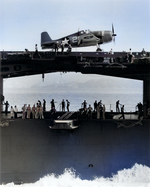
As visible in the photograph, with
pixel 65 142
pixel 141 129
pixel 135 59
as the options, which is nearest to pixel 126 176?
pixel 141 129

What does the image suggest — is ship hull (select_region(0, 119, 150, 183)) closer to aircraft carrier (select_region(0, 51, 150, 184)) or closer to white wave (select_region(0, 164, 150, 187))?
aircraft carrier (select_region(0, 51, 150, 184))

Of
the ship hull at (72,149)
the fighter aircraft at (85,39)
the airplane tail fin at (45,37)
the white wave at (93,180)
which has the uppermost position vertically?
the airplane tail fin at (45,37)

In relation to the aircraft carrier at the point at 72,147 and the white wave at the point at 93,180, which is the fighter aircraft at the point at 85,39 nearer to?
the aircraft carrier at the point at 72,147

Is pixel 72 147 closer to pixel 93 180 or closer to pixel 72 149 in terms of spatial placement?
pixel 72 149

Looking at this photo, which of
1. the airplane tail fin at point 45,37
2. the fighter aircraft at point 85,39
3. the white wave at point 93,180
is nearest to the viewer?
the white wave at point 93,180

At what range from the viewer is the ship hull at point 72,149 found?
71.8ft

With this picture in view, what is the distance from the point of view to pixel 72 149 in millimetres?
21906

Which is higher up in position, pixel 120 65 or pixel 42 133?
pixel 120 65

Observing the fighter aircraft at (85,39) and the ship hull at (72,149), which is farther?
the fighter aircraft at (85,39)

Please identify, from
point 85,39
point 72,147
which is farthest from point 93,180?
point 85,39

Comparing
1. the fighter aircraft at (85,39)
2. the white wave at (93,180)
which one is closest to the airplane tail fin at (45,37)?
the fighter aircraft at (85,39)

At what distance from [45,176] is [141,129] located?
23.1 ft

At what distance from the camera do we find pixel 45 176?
72.0ft

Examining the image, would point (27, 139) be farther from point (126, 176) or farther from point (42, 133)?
point (126, 176)
